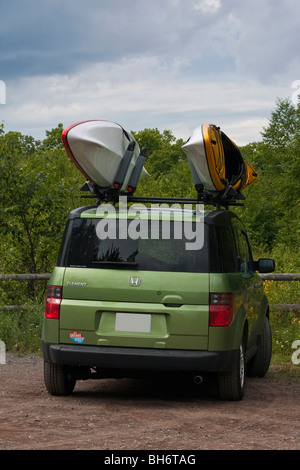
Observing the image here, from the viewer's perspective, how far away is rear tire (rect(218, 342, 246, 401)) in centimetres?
759

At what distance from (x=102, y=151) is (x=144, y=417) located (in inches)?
113

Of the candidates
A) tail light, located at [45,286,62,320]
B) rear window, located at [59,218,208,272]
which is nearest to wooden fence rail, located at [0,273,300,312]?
tail light, located at [45,286,62,320]

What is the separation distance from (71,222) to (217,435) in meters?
2.63

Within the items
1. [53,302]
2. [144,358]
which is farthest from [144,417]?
[53,302]

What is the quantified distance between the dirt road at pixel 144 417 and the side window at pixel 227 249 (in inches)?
52.4

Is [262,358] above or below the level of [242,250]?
below

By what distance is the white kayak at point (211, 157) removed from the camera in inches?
318

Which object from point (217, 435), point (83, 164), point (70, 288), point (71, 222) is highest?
point (83, 164)

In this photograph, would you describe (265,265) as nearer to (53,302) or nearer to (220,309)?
(220,309)

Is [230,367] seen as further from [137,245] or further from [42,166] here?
[42,166]

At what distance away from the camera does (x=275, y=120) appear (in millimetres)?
69562

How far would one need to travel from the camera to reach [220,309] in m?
7.29

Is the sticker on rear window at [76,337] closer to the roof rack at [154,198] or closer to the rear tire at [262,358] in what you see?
the roof rack at [154,198]
